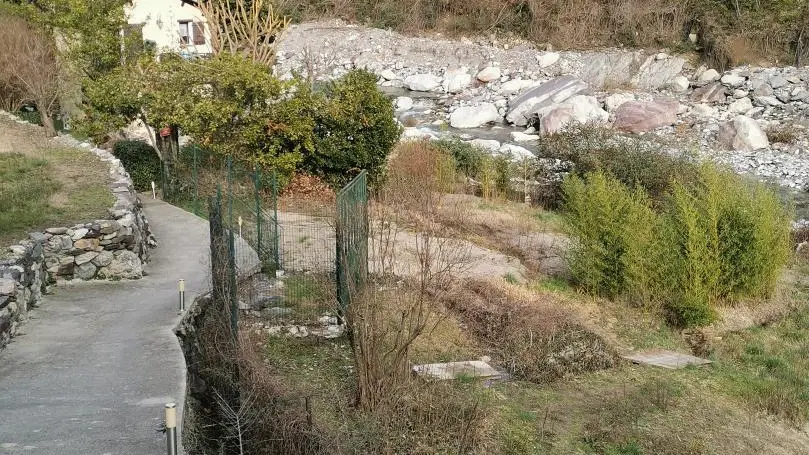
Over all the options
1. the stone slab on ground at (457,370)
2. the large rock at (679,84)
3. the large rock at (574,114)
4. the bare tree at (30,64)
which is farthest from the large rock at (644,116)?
the stone slab on ground at (457,370)

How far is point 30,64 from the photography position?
75.5 feet

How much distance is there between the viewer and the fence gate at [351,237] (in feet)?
31.4

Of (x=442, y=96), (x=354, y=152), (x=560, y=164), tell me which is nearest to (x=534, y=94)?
(x=442, y=96)

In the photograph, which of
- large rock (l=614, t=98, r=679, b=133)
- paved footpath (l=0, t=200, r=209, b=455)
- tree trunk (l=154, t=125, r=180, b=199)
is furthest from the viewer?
large rock (l=614, t=98, r=679, b=133)

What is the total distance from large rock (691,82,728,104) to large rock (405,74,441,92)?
37.3ft

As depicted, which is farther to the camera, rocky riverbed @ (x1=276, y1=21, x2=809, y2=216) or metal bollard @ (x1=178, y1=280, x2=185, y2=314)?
rocky riverbed @ (x1=276, y1=21, x2=809, y2=216)

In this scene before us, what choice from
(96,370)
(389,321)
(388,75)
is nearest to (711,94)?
(388,75)

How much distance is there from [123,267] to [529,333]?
19.7ft

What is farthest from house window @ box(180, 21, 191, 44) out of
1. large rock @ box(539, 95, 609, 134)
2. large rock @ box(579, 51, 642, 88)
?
large rock @ box(579, 51, 642, 88)

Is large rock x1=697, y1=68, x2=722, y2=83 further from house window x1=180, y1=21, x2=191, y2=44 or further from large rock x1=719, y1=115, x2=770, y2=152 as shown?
house window x1=180, y1=21, x2=191, y2=44

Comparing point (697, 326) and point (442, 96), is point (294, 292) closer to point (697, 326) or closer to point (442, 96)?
point (697, 326)

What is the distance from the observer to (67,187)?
15047 mm

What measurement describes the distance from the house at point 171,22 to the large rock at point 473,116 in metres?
9.93

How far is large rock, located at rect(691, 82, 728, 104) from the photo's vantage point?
116ft
